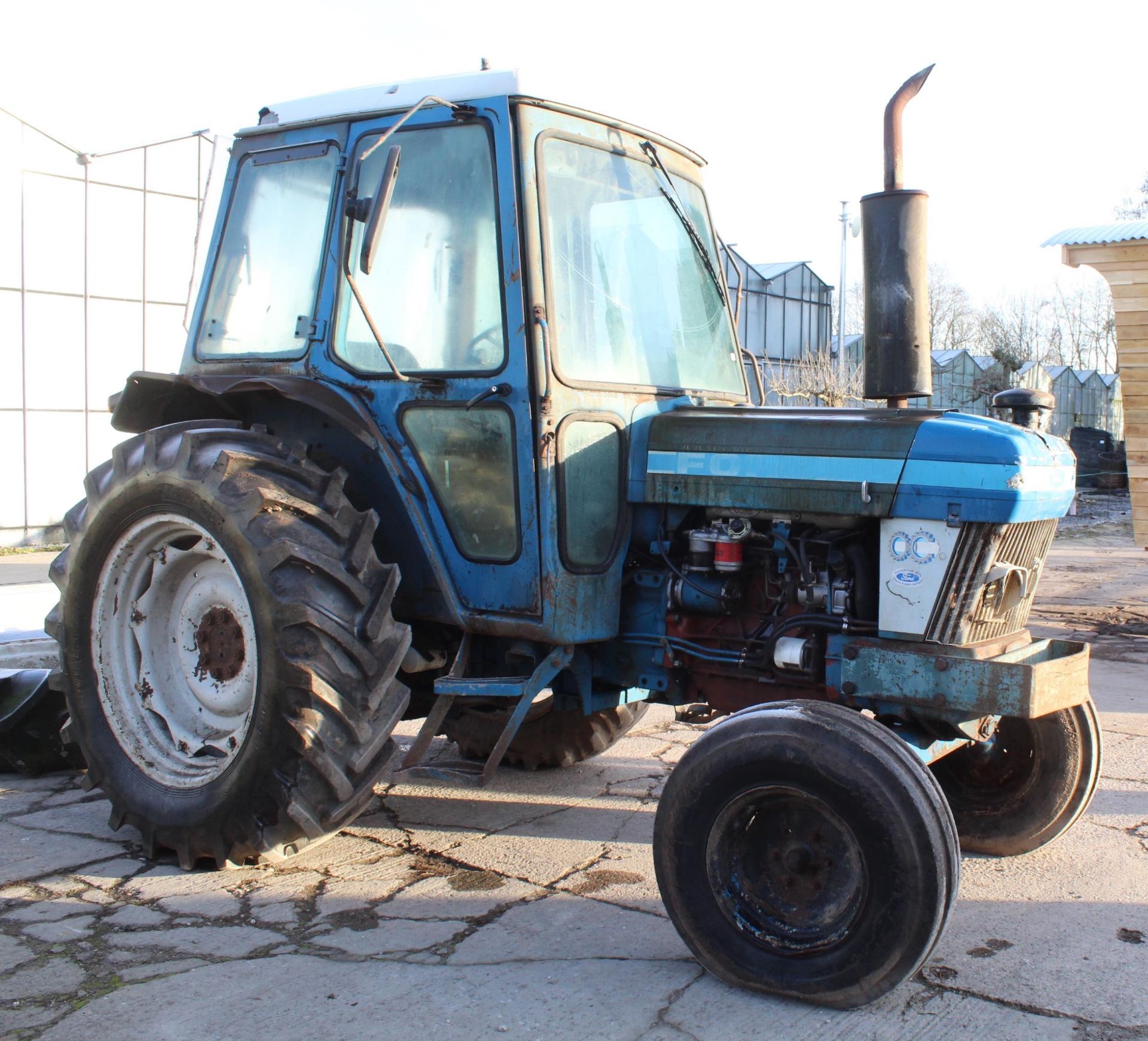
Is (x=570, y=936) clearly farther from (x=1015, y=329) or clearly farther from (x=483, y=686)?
(x=1015, y=329)

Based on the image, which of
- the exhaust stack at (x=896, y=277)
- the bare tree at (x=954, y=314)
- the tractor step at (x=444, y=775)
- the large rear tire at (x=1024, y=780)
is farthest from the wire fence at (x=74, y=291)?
the bare tree at (x=954, y=314)

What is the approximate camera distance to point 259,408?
13.9 ft

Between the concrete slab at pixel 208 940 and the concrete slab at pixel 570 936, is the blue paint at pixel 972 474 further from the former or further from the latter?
the concrete slab at pixel 208 940

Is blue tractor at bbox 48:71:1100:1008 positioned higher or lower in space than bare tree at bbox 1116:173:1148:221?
lower

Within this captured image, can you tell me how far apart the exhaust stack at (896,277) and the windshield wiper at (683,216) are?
2.39 ft

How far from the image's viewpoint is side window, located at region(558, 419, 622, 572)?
143 inches

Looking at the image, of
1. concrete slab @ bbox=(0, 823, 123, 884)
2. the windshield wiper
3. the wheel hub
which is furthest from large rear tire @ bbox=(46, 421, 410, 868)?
the windshield wiper

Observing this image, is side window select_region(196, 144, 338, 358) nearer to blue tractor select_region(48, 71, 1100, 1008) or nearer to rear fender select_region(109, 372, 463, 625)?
blue tractor select_region(48, 71, 1100, 1008)

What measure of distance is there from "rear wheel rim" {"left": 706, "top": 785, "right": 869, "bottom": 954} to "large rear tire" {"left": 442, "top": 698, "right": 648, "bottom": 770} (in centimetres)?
174

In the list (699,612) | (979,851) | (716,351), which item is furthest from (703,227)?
(979,851)

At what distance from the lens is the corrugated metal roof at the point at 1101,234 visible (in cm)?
934

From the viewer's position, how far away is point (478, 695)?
12.4 ft

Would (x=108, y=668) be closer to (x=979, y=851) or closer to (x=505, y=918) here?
(x=505, y=918)

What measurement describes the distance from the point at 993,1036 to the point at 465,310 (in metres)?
2.53
